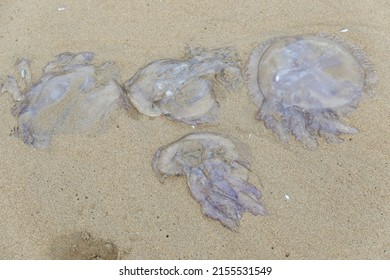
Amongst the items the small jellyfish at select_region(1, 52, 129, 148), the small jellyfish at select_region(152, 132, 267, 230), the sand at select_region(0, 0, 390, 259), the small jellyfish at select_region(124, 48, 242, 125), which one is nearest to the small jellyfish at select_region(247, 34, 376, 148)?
the sand at select_region(0, 0, 390, 259)

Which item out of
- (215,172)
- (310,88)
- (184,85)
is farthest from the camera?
(184,85)

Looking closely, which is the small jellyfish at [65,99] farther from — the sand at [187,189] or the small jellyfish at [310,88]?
the small jellyfish at [310,88]

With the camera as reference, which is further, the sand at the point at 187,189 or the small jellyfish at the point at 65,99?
the small jellyfish at the point at 65,99

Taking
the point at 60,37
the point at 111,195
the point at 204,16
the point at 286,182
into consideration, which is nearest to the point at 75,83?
the point at 60,37

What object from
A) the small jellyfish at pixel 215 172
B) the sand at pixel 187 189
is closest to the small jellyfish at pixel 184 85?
the sand at pixel 187 189

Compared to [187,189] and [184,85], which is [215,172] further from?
[184,85]

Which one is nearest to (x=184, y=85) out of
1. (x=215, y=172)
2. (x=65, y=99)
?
(x=215, y=172)
